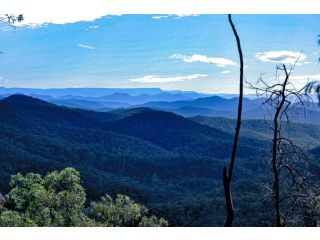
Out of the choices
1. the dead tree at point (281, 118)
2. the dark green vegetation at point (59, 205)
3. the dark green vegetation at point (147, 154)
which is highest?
the dead tree at point (281, 118)

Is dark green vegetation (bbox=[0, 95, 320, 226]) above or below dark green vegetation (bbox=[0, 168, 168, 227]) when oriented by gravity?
below

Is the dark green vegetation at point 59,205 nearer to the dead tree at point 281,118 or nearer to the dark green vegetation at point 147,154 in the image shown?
the dead tree at point 281,118

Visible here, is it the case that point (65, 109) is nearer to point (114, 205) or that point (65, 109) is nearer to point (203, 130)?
point (203, 130)

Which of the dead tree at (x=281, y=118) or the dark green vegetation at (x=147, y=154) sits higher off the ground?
the dead tree at (x=281, y=118)

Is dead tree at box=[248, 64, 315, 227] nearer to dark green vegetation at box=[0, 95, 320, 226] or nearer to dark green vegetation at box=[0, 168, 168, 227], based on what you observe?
dark green vegetation at box=[0, 168, 168, 227]

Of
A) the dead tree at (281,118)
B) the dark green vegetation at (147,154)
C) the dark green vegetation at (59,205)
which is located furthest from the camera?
the dark green vegetation at (147,154)

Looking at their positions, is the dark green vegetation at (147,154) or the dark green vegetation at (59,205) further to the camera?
the dark green vegetation at (147,154)

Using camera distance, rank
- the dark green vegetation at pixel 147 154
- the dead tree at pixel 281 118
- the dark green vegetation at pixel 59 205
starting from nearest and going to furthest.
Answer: the dead tree at pixel 281 118 → the dark green vegetation at pixel 59 205 → the dark green vegetation at pixel 147 154

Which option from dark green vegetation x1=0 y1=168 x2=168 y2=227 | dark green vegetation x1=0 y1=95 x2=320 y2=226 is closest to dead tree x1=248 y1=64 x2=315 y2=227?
dark green vegetation x1=0 y1=168 x2=168 y2=227

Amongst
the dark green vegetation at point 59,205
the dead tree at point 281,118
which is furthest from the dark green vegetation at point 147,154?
the dead tree at point 281,118

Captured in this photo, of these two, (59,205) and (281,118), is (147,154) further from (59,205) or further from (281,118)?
(281,118)
